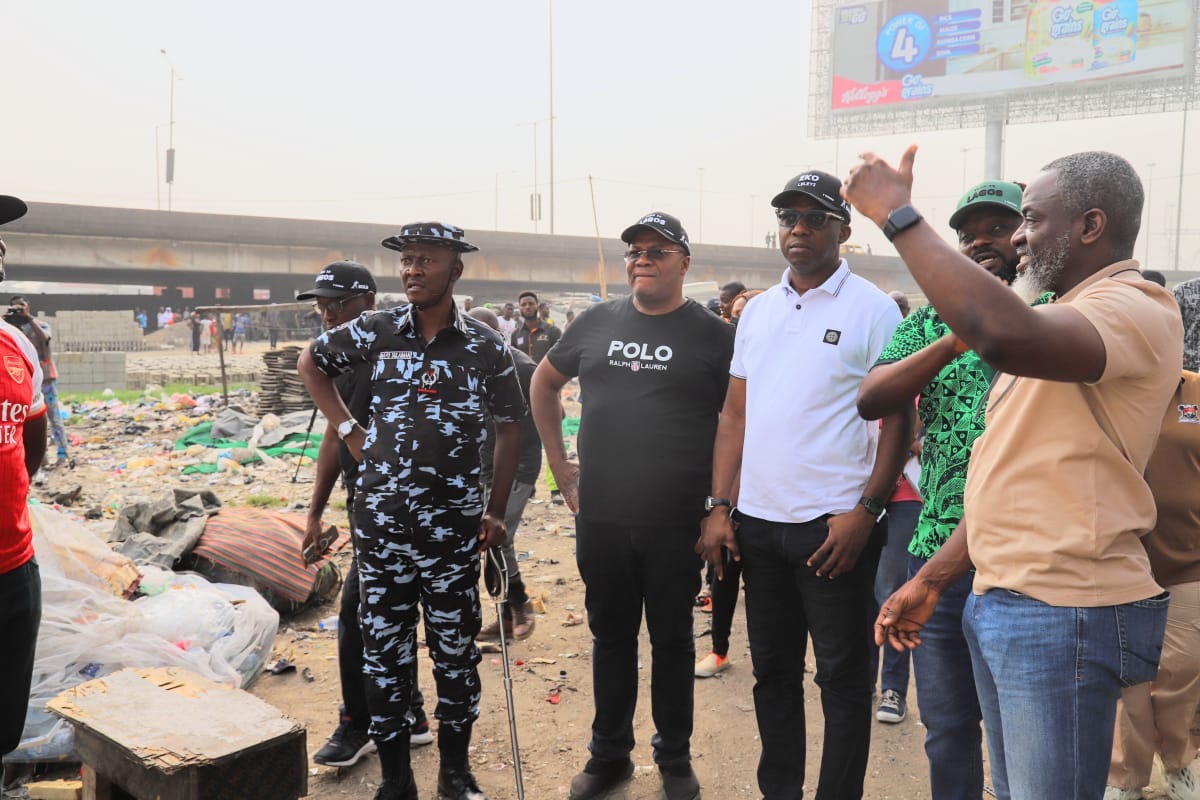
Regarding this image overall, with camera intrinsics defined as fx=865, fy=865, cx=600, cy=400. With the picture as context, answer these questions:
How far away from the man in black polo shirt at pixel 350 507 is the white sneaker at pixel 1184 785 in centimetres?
312

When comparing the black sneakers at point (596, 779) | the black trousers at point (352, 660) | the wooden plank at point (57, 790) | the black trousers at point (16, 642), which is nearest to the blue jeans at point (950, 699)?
the black sneakers at point (596, 779)

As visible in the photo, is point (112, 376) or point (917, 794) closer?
point (917, 794)

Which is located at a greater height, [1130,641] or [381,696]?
[1130,641]

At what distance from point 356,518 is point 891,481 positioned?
2.03 meters

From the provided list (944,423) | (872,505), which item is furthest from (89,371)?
(944,423)

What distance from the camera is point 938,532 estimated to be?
2541 millimetres

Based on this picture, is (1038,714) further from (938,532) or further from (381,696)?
(381,696)

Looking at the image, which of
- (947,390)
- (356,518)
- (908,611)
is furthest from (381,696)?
(947,390)

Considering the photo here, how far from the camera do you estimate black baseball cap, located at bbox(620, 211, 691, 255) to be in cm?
354

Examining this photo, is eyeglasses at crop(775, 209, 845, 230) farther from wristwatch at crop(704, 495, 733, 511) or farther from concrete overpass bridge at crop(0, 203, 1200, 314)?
concrete overpass bridge at crop(0, 203, 1200, 314)

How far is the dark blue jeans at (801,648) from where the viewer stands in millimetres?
2945

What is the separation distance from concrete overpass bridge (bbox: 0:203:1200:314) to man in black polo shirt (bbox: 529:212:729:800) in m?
26.3

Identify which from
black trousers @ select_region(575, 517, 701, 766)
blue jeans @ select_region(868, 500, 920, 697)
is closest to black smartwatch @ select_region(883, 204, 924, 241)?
black trousers @ select_region(575, 517, 701, 766)

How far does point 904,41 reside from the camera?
4584cm
